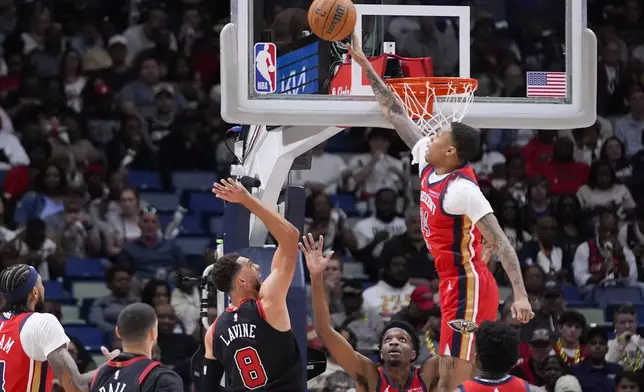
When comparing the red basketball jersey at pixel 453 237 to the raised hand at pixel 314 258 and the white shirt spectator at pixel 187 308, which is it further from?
the white shirt spectator at pixel 187 308

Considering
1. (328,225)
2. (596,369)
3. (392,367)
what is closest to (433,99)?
(392,367)

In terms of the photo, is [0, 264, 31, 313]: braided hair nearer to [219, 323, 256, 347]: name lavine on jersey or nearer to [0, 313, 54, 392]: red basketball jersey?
[0, 313, 54, 392]: red basketball jersey

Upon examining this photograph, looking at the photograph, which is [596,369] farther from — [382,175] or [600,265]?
[382,175]

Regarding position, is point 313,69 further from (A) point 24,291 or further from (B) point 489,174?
(B) point 489,174

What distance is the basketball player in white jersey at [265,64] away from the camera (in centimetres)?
800

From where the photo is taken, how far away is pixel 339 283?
1254cm

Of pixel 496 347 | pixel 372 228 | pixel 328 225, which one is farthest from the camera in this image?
pixel 372 228

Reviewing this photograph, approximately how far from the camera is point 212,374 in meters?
7.47

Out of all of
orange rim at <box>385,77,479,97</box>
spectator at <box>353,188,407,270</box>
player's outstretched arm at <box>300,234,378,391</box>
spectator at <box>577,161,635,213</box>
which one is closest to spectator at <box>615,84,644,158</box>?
spectator at <box>577,161,635,213</box>

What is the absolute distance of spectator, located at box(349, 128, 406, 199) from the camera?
47.2 ft

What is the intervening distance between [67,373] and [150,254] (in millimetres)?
5823

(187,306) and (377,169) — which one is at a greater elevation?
(377,169)

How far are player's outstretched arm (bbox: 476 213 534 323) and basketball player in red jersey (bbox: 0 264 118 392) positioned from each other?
7.19 feet

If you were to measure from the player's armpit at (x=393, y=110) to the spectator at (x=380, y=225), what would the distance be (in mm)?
5840
